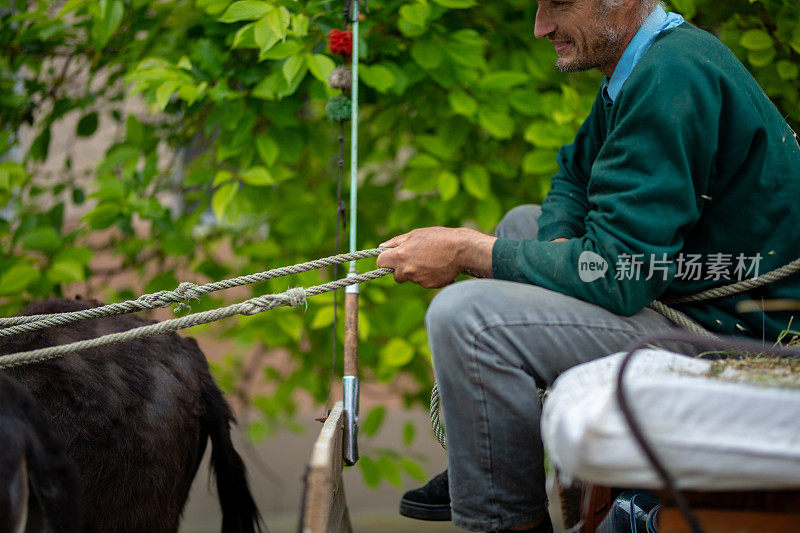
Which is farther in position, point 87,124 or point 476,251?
point 87,124

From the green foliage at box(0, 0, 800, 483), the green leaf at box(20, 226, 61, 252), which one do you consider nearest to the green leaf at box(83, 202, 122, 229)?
the green foliage at box(0, 0, 800, 483)

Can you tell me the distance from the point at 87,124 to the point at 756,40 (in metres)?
2.71

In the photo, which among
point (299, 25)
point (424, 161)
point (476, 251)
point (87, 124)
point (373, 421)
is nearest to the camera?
point (476, 251)

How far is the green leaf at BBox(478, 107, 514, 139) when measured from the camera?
2652mm

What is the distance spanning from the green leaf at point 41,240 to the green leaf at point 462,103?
1579mm

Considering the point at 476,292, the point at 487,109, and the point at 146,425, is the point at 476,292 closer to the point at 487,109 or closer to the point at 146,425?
the point at 146,425

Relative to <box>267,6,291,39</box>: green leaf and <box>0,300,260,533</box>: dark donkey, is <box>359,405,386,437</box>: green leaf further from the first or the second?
<box>267,6,291,39</box>: green leaf

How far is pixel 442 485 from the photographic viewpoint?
1979 millimetres

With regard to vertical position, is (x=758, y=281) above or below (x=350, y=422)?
above

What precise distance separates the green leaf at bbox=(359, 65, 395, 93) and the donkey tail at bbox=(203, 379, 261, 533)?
115cm

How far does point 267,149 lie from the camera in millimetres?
2693

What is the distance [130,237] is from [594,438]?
2.78 metres

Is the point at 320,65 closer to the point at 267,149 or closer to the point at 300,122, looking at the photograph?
the point at 267,149

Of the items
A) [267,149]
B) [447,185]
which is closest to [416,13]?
[447,185]
